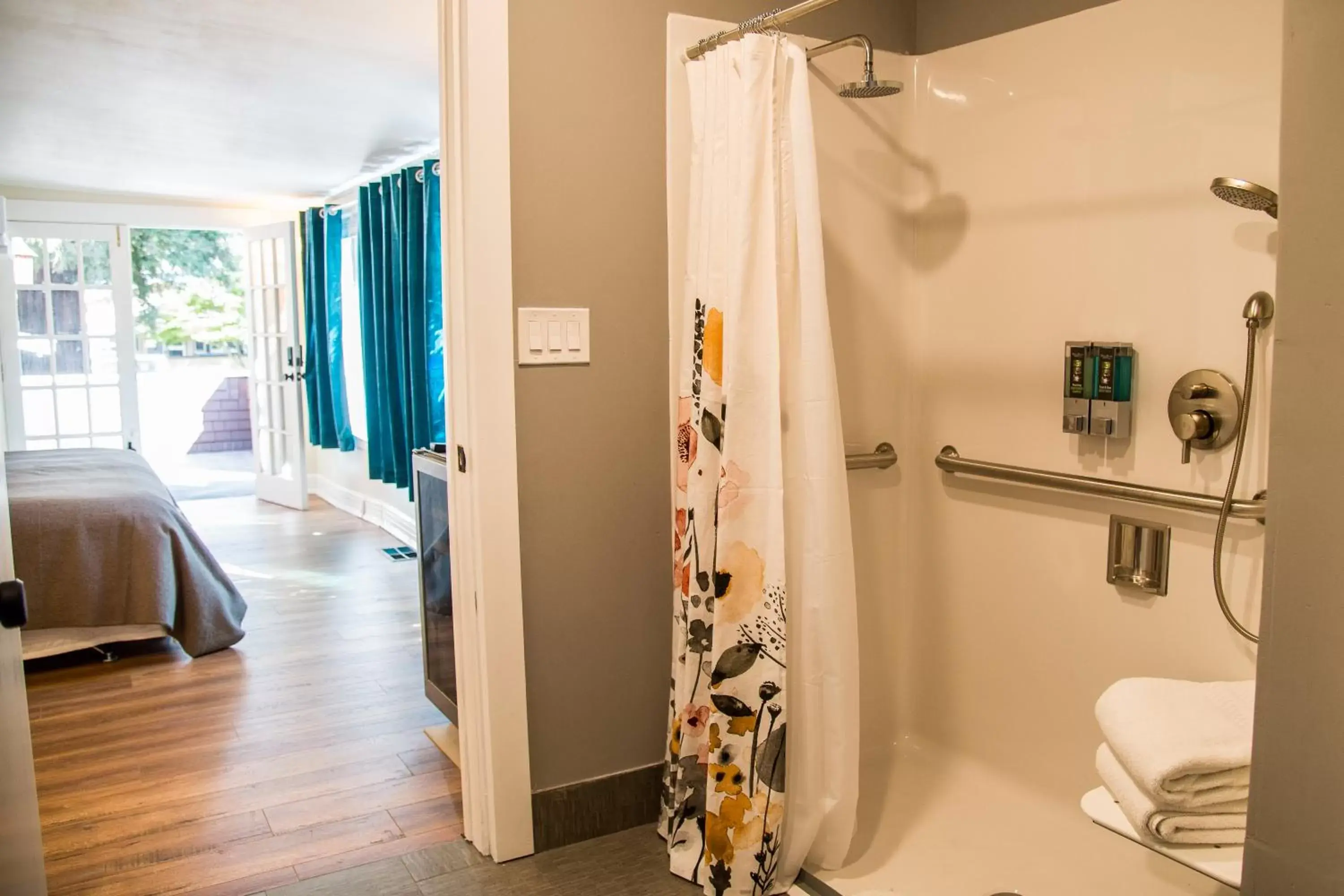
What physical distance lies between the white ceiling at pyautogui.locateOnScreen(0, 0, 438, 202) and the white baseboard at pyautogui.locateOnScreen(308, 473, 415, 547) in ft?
6.53

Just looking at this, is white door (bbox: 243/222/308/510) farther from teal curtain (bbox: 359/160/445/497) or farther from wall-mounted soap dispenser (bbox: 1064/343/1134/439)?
wall-mounted soap dispenser (bbox: 1064/343/1134/439)

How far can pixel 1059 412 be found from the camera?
2.31m

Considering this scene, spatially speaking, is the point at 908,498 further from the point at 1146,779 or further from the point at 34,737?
the point at 34,737

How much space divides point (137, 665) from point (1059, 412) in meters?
3.35

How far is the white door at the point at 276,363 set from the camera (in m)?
6.53

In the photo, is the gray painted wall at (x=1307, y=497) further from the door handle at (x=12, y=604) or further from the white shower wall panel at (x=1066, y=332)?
the door handle at (x=12, y=604)

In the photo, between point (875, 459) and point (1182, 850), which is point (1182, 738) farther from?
point (875, 459)

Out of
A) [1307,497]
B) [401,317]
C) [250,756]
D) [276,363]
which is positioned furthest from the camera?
[276,363]

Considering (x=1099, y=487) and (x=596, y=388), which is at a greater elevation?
(x=596, y=388)

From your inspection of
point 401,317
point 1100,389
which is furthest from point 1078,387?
point 401,317

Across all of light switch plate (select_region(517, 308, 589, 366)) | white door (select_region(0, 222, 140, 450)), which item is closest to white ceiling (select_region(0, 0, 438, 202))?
white door (select_region(0, 222, 140, 450))

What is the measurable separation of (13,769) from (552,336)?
1.23 meters

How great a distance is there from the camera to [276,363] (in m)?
6.68

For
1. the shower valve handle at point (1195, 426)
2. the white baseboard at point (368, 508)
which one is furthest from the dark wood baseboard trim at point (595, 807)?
the white baseboard at point (368, 508)
